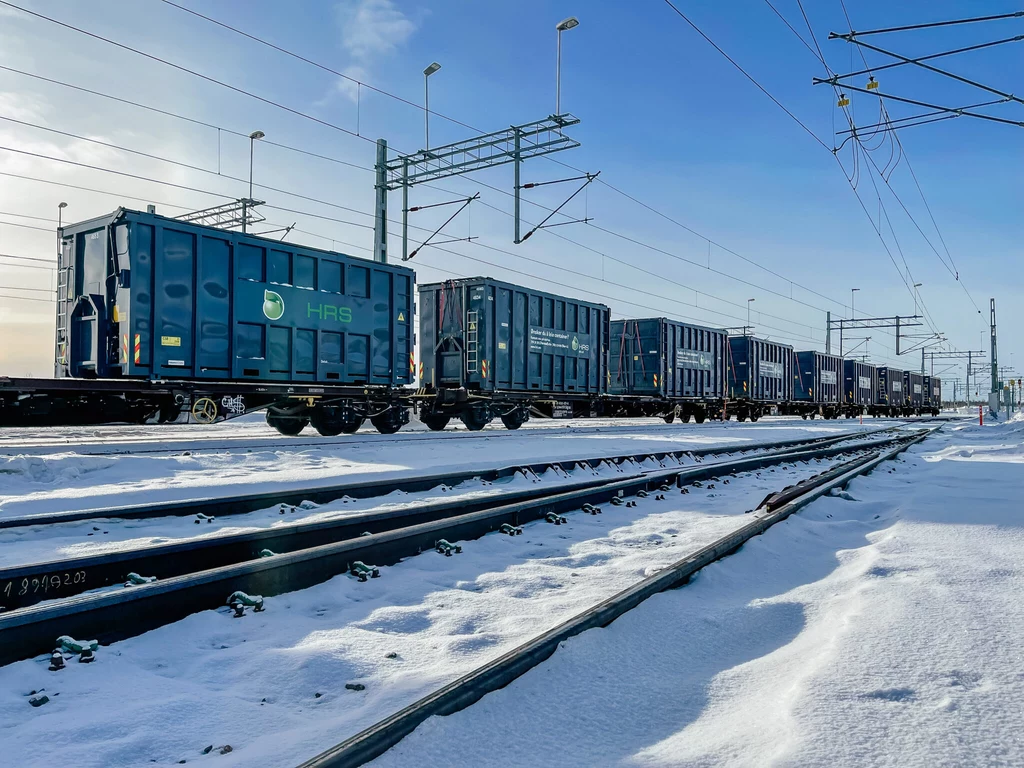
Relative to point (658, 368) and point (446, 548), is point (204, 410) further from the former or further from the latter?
point (658, 368)

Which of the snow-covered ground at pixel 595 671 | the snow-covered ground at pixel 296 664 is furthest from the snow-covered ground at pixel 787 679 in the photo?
the snow-covered ground at pixel 296 664

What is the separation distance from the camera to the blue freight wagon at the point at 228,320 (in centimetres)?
1114

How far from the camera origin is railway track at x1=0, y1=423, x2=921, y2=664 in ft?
8.33

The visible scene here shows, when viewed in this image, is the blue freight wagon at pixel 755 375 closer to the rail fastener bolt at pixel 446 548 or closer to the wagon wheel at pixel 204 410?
the wagon wheel at pixel 204 410

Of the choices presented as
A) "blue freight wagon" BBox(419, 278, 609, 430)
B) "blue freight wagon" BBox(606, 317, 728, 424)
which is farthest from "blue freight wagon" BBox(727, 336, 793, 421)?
"blue freight wagon" BBox(419, 278, 609, 430)

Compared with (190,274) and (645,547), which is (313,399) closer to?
(190,274)

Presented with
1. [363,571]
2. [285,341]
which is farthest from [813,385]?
[363,571]

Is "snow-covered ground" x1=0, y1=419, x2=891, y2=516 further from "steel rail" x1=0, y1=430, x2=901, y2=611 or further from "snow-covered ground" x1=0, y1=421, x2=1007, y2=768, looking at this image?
"snow-covered ground" x1=0, y1=421, x2=1007, y2=768

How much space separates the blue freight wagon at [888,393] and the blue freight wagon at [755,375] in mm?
18228

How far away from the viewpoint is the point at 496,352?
17781 mm

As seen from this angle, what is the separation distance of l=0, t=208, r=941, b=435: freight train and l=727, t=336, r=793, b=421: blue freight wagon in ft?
29.8

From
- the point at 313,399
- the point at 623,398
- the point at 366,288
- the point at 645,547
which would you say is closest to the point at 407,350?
the point at 366,288

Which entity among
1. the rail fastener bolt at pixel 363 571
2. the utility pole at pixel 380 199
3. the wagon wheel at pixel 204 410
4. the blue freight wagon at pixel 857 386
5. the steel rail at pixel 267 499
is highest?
the utility pole at pixel 380 199

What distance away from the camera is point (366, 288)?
15.0 m
